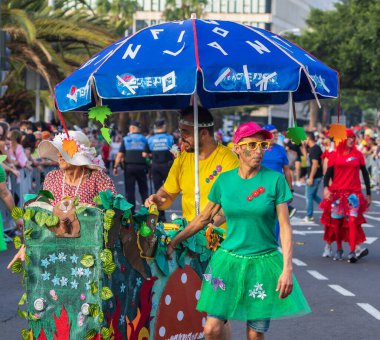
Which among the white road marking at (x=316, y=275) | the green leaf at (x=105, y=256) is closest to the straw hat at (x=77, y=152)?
the green leaf at (x=105, y=256)

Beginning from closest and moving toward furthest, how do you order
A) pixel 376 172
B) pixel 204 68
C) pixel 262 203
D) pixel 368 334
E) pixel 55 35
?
pixel 262 203 → pixel 204 68 → pixel 368 334 → pixel 55 35 → pixel 376 172

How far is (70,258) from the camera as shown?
6449mm

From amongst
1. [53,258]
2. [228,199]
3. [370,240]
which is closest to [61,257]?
[53,258]

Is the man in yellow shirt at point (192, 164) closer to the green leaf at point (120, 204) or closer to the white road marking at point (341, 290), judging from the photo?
the green leaf at point (120, 204)

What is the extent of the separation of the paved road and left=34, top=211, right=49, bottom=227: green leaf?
93.7 inches

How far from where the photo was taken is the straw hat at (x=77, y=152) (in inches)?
293

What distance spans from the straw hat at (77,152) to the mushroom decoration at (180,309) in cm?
96

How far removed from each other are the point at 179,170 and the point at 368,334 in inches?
85.9

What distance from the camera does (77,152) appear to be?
7449mm

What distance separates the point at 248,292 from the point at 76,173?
1.88m

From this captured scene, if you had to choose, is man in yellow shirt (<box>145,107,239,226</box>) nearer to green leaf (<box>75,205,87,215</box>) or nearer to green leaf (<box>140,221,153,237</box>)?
green leaf (<box>140,221,153,237</box>)

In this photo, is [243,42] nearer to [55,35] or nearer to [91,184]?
[91,184]

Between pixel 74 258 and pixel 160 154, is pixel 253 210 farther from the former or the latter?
pixel 160 154

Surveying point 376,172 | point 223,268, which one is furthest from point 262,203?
point 376,172
